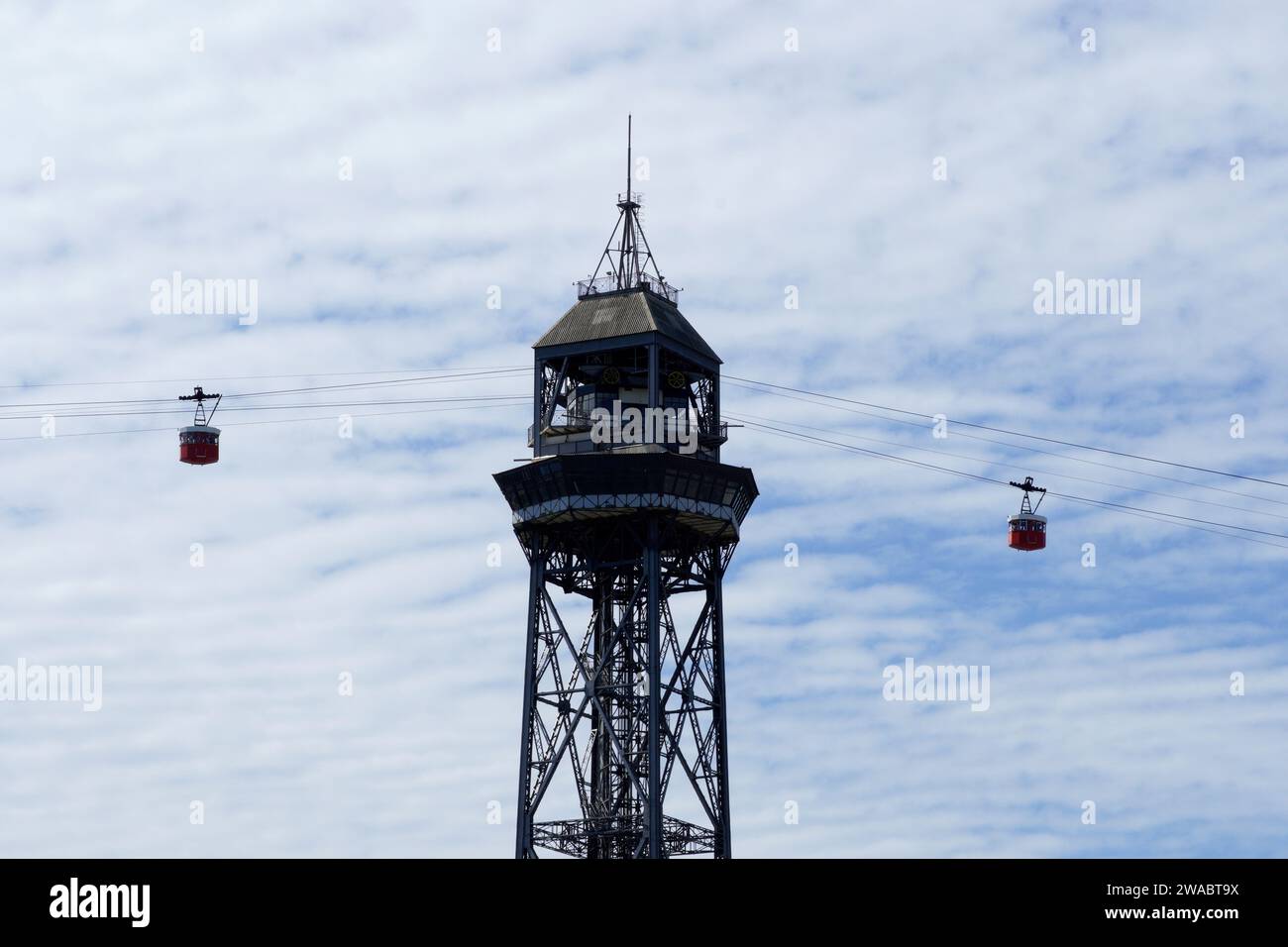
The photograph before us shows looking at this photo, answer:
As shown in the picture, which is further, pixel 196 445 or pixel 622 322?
pixel 622 322

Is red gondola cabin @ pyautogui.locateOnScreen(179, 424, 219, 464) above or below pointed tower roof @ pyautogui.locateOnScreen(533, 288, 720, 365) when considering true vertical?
below

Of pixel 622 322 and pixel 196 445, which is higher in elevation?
pixel 622 322

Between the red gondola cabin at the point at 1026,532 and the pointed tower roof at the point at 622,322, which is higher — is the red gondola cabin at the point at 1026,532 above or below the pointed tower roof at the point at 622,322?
below

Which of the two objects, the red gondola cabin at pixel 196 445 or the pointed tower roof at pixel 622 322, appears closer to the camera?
the red gondola cabin at pixel 196 445

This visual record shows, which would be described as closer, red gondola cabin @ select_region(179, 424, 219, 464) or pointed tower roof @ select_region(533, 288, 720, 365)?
red gondola cabin @ select_region(179, 424, 219, 464)
